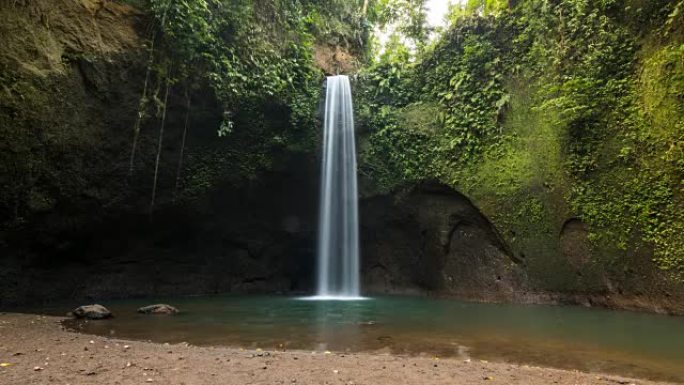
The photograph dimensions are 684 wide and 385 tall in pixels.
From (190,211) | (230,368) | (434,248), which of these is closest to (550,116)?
(434,248)

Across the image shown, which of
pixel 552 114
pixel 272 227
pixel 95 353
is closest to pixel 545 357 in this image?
pixel 95 353

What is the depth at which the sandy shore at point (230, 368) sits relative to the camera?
13.1ft

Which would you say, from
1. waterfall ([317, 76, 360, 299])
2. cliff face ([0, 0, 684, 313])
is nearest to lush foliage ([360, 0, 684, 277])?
cliff face ([0, 0, 684, 313])

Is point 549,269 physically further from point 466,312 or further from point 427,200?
point 427,200

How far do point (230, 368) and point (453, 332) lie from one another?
361 centimetres

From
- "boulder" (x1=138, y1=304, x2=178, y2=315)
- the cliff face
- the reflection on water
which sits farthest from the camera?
the cliff face

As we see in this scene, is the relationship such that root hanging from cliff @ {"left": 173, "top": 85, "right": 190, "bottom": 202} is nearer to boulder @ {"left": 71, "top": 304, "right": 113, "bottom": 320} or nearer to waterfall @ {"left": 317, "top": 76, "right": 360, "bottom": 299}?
waterfall @ {"left": 317, "top": 76, "right": 360, "bottom": 299}

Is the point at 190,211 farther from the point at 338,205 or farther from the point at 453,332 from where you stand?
the point at 453,332

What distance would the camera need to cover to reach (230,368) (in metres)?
4.37

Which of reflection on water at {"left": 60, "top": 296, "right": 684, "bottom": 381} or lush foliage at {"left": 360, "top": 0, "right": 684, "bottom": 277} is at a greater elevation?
lush foliage at {"left": 360, "top": 0, "right": 684, "bottom": 277}

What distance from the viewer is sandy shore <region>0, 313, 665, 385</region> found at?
3.99 m

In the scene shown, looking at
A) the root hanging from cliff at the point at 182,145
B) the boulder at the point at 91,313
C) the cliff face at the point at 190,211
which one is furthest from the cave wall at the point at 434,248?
the boulder at the point at 91,313

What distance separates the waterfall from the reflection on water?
169 inches

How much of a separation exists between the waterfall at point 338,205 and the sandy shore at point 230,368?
8.95 metres
